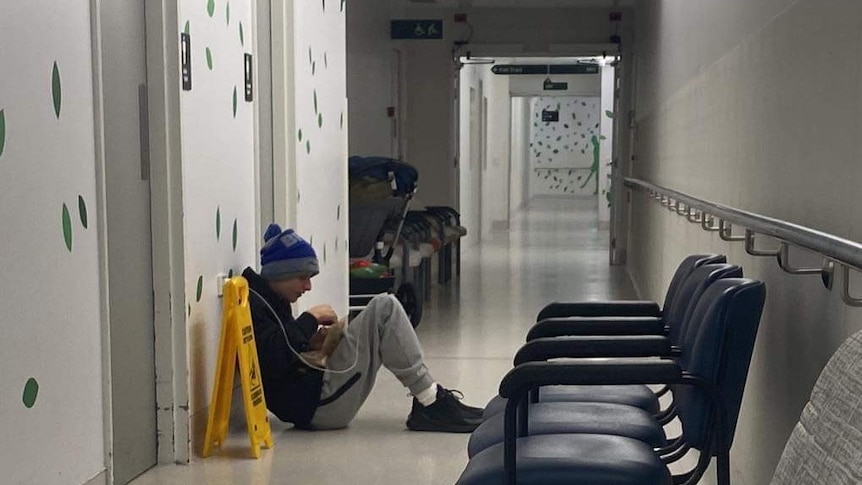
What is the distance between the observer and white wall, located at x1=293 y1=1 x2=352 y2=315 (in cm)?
520

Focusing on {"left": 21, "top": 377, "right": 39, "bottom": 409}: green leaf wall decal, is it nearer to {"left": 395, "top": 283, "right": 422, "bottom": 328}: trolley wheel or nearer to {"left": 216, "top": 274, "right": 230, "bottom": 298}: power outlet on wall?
{"left": 216, "top": 274, "right": 230, "bottom": 298}: power outlet on wall

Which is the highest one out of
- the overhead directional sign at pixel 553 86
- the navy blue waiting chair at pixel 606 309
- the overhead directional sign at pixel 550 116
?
the overhead directional sign at pixel 553 86

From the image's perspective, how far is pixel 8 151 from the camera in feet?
9.26

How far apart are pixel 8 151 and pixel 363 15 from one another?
7.24 meters

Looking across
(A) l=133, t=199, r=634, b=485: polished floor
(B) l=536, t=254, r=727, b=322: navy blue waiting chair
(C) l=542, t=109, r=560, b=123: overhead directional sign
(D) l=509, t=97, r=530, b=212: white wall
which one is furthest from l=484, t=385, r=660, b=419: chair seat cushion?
(C) l=542, t=109, r=560, b=123: overhead directional sign

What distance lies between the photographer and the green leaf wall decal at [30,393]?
2906 millimetres

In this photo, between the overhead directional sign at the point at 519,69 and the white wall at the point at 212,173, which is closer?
the white wall at the point at 212,173

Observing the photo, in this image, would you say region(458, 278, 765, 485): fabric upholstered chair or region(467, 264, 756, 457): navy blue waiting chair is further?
region(467, 264, 756, 457): navy blue waiting chair

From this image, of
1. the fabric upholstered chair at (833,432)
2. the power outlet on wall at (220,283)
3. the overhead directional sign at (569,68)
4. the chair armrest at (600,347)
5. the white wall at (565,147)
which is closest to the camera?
the fabric upholstered chair at (833,432)

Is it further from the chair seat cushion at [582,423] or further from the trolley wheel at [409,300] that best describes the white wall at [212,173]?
the trolley wheel at [409,300]

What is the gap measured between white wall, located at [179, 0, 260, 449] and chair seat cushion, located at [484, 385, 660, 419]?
1.36 meters

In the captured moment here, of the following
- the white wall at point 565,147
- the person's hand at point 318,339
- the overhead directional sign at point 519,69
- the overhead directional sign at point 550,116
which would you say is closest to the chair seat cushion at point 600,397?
the person's hand at point 318,339

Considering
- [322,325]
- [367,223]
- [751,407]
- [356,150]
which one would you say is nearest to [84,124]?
[322,325]

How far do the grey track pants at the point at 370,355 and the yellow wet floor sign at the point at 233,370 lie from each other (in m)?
0.38
